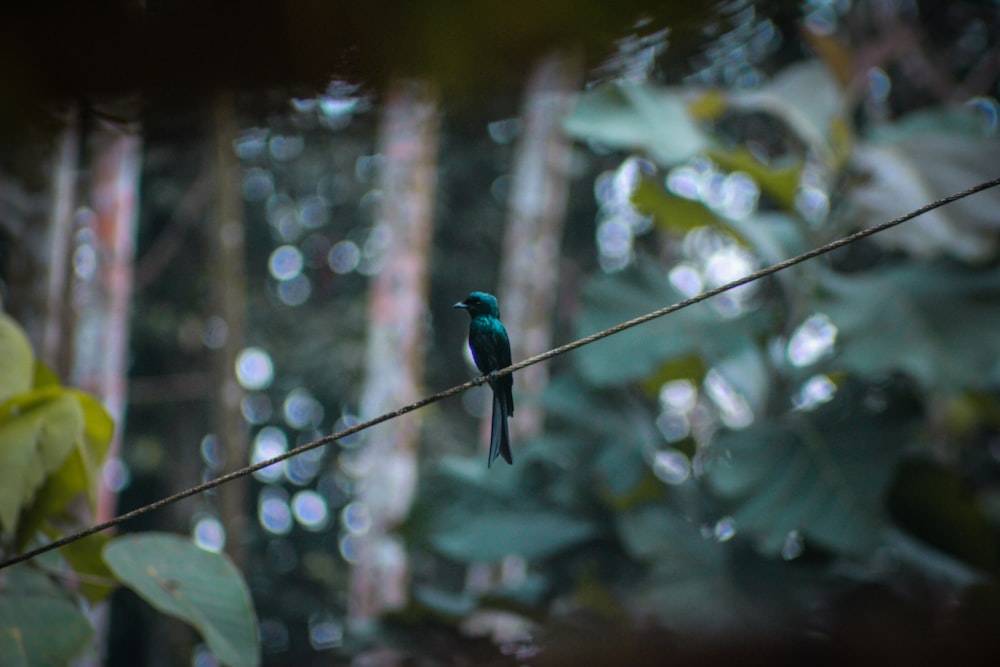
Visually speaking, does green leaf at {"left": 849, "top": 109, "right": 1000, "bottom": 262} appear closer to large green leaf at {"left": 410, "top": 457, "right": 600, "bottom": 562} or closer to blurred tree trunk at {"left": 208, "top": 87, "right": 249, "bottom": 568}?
large green leaf at {"left": 410, "top": 457, "right": 600, "bottom": 562}

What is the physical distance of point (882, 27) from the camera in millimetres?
7293

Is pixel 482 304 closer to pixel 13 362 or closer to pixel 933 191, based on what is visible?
pixel 13 362

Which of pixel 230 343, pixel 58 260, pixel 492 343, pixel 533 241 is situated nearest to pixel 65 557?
pixel 492 343

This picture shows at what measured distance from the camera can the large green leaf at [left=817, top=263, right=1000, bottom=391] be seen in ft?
11.5

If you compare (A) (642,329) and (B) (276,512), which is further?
(B) (276,512)

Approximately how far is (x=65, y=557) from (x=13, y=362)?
50cm

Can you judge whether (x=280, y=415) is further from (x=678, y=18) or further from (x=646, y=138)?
(x=678, y=18)

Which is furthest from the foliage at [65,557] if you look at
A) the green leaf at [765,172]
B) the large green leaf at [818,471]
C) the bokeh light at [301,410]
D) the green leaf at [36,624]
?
the bokeh light at [301,410]

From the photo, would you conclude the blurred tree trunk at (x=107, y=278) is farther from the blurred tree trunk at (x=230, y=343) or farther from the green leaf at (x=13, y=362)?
the green leaf at (x=13, y=362)

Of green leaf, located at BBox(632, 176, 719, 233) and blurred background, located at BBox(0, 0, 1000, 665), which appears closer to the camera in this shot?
blurred background, located at BBox(0, 0, 1000, 665)

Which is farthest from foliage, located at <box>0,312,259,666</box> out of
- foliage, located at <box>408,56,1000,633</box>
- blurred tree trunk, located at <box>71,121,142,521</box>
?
blurred tree trunk, located at <box>71,121,142,521</box>

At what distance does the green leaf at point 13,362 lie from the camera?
1.93 m

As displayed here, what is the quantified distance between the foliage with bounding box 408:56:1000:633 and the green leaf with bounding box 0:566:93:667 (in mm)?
1852

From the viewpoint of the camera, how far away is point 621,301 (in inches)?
155
